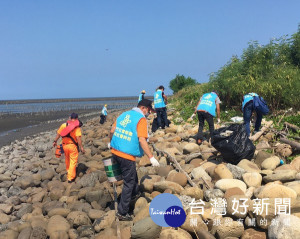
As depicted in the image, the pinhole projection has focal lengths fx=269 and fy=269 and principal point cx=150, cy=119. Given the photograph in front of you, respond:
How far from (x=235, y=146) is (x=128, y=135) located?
7.86 ft

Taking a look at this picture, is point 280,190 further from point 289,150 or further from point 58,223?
point 58,223

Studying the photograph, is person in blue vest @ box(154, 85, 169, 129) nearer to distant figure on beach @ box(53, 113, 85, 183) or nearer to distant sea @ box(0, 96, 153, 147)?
distant figure on beach @ box(53, 113, 85, 183)

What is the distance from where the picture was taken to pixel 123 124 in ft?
13.4

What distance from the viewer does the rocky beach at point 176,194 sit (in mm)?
3486

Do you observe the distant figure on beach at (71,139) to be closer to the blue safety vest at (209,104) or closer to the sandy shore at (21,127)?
the blue safety vest at (209,104)

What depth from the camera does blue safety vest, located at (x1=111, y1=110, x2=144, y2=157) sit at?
4000 mm

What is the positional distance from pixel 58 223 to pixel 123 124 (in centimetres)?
197

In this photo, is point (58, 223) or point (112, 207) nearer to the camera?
point (58, 223)

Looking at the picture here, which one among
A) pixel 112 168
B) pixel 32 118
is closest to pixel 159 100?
pixel 112 168

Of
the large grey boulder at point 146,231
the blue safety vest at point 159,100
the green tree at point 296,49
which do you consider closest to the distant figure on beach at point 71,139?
the large grey boulder at point 146,231

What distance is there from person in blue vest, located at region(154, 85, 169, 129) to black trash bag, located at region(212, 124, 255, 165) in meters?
4.69

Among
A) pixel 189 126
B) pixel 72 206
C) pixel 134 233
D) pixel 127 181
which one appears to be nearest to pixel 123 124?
pixel 127 181

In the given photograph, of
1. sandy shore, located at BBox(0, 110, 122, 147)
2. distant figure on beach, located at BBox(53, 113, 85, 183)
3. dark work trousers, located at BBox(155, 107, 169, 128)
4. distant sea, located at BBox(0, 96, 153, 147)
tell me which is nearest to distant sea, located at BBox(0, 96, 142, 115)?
distant sea, located at BBox(0, 96, 153, 147)

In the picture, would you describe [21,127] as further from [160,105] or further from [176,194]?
[176,194]
